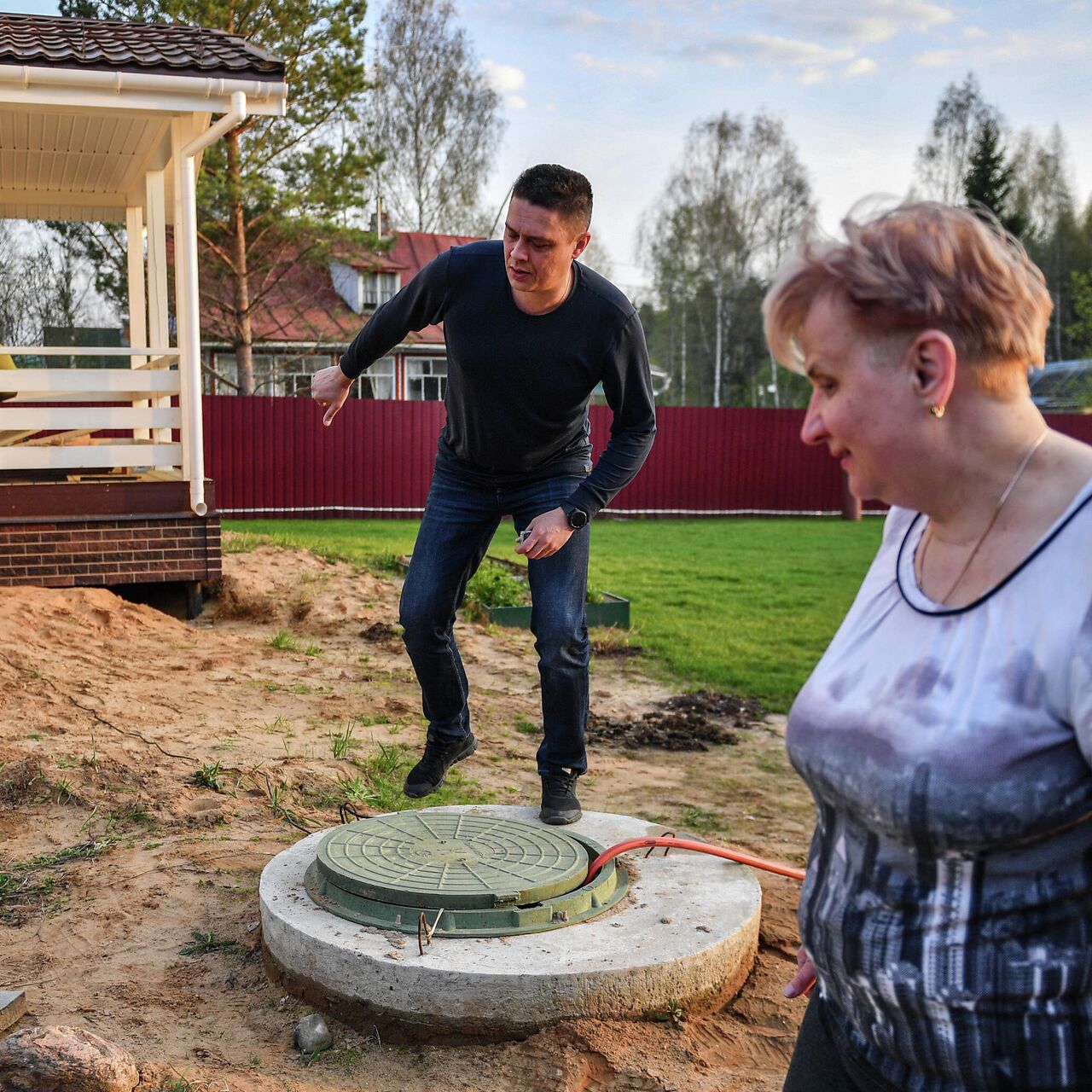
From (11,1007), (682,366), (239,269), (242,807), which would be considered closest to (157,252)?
(242,807)

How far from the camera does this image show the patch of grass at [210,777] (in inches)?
173

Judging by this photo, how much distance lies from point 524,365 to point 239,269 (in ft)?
56.5

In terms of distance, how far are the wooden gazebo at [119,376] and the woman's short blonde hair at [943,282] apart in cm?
708

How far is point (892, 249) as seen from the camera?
52.7 inches

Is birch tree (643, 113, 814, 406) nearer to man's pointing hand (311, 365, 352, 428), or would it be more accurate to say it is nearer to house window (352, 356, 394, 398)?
house window (352, 356, 394, 398)

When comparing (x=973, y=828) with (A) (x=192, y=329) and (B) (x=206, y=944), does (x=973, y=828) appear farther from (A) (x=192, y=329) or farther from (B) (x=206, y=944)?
(A) (x=192, y=329)

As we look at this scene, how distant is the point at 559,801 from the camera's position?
11.9 ft

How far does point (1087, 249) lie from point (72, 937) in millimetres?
49597

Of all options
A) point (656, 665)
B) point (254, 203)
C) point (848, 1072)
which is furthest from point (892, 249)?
point (254, 203)

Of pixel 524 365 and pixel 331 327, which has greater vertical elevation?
Result: pixel 331 327

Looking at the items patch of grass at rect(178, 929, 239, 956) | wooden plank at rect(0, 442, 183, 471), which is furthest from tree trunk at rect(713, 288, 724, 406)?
patch of grass at rect(178, 929, 239, 956)

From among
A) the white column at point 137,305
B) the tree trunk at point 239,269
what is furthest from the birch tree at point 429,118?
the white column at point 137,305

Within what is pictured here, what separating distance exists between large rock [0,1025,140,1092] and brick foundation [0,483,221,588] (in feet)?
19.0

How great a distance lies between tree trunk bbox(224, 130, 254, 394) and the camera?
59.9 feet
